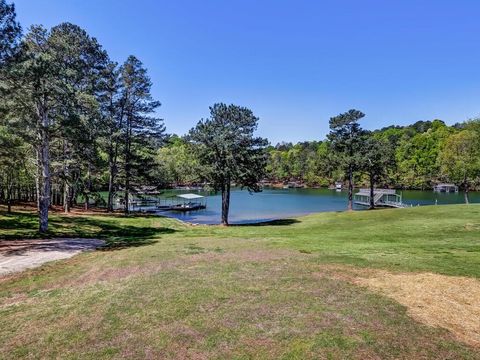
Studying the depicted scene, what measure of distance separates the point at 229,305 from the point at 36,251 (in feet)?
39.6

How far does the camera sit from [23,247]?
17406 mm

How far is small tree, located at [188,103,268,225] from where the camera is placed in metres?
31.5

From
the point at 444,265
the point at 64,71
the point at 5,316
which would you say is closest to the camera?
the point at 5,316

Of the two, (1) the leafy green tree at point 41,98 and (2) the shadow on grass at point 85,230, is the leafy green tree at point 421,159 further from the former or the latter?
(1) the leafy green tree at point 41,98

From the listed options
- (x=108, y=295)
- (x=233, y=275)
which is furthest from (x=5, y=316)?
(x=233, y=275)

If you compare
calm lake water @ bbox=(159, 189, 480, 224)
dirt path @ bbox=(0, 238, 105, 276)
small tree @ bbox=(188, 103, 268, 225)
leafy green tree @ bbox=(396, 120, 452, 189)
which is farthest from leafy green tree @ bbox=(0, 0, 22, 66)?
leafy green tree @ bbox=(396, 120, 452, 189)

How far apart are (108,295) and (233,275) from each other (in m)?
3.87

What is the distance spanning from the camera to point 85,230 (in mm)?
24750

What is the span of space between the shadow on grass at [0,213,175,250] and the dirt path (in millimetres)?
1299

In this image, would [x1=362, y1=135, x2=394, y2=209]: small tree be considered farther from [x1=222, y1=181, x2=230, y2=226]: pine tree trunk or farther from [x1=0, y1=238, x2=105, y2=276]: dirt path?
[x1=0, y1=238, x2=105, y2=276]: dirt path

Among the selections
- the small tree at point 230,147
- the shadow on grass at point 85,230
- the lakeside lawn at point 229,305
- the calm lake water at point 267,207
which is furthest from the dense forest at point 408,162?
the lakeside lawn at point 229,305

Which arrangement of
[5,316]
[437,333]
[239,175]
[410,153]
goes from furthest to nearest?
[410,153] < [239,175] < [5,316] < [437,333]

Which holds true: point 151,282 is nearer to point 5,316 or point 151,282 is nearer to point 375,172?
point 5,316

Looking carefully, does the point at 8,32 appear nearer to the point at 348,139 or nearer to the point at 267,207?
the point at 348,139
